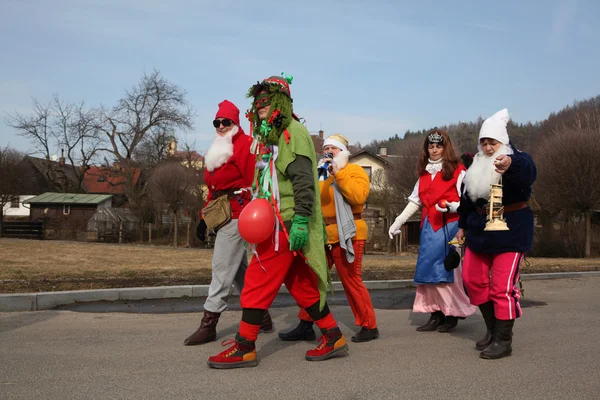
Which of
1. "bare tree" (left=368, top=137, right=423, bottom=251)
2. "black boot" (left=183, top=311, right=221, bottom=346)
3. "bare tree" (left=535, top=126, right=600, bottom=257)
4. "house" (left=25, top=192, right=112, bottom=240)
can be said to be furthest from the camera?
"house" (left=25, top=192, right=112, bottom=240)

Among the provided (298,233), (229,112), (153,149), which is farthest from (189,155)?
(298,233)

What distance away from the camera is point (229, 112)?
5594 millimetres

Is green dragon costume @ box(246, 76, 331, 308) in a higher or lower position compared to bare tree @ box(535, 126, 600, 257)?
lower

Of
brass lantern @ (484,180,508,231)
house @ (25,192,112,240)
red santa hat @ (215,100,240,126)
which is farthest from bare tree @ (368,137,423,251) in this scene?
brass lantern @ (484,180,508,231)

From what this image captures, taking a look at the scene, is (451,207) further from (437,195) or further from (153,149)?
(153,149)

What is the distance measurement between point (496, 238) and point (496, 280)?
0.35 metres

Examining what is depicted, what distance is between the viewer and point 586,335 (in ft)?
18.2

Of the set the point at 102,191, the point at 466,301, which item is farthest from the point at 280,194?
the point at 102,191

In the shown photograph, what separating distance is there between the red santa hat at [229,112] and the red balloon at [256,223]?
1515 mm

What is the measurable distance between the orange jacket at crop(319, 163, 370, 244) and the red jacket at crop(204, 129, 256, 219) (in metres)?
0.71

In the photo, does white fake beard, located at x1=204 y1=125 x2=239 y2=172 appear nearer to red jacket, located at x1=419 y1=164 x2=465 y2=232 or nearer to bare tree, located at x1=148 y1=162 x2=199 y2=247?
red jacket, located at x1=419 y1=164 x2=465 y2=232

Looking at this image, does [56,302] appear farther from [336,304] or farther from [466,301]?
[466,301]

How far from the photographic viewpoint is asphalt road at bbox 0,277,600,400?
3.71m

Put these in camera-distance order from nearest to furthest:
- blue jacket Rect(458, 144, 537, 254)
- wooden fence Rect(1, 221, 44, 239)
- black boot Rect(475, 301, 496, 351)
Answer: blue jacket Rect(458, 144, 537, 254)
black boot Rect(475, 301, 496, 351)
wooden fence Rect(1, 221, 44, 239)
